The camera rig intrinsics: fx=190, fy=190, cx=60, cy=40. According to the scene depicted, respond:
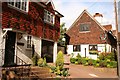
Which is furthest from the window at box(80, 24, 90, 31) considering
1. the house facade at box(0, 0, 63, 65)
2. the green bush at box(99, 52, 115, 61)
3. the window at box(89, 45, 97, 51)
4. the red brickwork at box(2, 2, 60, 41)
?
the house facade at box(0, 0, 63, 65)

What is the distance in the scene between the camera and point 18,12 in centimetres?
1683

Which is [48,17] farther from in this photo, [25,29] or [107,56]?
[107,56]

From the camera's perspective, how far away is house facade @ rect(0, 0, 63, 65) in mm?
15295

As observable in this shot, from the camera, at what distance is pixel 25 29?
17828 mm

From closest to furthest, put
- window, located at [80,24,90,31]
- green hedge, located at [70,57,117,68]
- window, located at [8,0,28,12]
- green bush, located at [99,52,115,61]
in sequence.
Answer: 1. window, located at [8,0,28,12]
2. green hedge, located at [70,57,117,68]
3. green bush, located at [99,52,115,61]
4. window, located at [80,24,90,31]

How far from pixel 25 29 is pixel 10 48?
2750mm

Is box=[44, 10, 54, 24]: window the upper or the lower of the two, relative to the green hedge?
upper

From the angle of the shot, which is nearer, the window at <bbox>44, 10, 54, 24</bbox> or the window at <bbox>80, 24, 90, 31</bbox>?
the window at <bbox>44, 10, 54, 24</bbox>

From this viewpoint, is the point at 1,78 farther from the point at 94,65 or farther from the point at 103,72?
the point at 94,65

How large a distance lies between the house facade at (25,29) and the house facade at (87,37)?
10.4 metres

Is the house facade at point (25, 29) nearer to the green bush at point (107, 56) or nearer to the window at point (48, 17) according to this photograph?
the window at point (48, 17)

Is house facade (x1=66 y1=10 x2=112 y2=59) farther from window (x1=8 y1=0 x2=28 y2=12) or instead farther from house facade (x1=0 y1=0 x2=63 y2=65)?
window (x1=8 y1=0 x2=28 y2=12)

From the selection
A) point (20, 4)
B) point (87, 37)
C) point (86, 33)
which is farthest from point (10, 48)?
point (86, 33)

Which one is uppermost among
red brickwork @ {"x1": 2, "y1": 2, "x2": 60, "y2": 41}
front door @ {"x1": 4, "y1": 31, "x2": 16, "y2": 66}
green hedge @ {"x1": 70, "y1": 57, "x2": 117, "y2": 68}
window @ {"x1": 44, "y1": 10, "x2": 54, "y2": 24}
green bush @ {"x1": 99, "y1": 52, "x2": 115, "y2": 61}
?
window @ {"x1": 44, "y1": 10, "x2": 54, "y2": 24}
